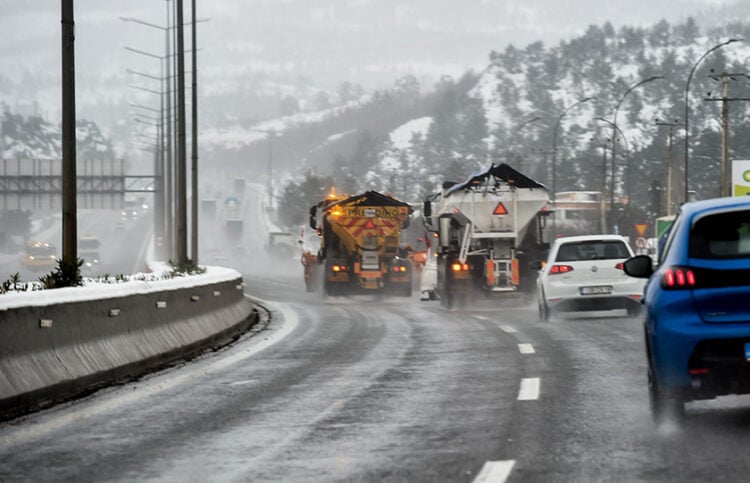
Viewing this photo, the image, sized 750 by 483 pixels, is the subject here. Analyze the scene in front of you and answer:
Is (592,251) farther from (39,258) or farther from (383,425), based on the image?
(39,258)

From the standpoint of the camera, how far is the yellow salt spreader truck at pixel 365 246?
43.0 m

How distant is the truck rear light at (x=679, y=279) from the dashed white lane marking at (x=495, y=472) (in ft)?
6.25

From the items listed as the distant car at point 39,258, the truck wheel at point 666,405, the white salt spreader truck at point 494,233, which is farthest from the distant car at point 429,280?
the distant car at point 39,258

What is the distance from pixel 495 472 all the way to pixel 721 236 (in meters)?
2.68

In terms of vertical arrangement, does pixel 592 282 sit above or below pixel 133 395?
above

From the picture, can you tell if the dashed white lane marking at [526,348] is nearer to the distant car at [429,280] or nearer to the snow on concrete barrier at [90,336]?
the snow on concrete barrier at [90,336]

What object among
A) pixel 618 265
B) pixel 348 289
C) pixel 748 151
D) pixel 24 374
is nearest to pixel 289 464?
pixel 24 374

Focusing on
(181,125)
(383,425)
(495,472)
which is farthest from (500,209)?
(495,472)

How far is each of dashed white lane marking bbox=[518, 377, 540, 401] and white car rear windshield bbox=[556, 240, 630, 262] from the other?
45.6ft

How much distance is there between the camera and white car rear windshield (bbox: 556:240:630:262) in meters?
27.5

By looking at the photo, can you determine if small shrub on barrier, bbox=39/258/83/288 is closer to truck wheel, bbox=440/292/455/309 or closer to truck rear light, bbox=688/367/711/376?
truck rear light, bbox=688/367/711/376

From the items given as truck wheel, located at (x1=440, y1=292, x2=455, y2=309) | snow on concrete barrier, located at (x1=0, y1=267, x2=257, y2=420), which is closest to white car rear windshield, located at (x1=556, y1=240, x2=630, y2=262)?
truck wheel, located at (x1=440, y1=292, x2=455, y2=309)

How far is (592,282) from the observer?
26.9 meters

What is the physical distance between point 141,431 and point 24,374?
2140 mm
